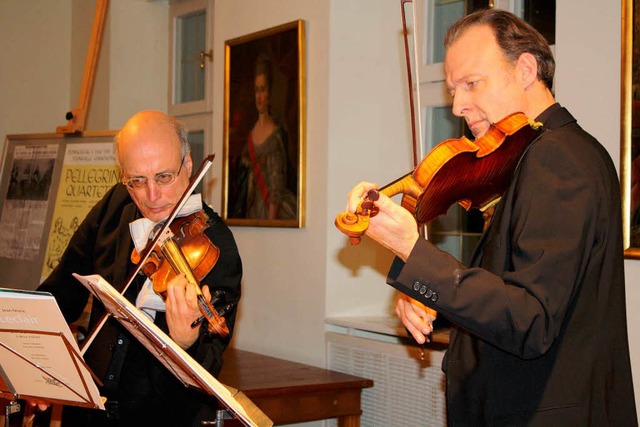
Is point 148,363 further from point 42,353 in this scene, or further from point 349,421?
point 349,421

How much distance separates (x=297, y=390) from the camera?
10.7 feet

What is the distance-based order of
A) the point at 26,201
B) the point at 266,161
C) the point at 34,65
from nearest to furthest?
the point at 266,161 < the point at 26,201 < the point at 34,65

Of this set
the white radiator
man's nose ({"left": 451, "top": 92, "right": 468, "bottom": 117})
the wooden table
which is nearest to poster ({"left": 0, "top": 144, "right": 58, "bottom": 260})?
the wooden table

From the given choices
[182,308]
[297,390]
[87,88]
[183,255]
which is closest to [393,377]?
[297,390]

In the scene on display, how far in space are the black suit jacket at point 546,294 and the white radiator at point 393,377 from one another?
1.64 m

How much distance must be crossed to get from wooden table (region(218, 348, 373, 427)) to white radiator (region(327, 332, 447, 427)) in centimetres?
9

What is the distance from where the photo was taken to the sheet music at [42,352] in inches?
75.3

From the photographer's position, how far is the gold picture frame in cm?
261

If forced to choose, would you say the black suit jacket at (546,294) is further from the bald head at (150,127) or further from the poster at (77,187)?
the poster at (77,187)

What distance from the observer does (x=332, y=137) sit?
3.79 m

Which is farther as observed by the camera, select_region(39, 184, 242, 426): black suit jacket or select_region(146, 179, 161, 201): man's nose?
select_region(146, 179, 161, 201): man's nose

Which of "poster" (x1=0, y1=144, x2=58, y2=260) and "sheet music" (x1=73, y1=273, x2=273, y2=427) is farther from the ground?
"poster" (x1=0, y1=144, x2=58, y2=260)

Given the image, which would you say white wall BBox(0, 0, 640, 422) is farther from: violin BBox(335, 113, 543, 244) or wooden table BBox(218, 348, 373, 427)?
violin BBox(335, 113, 543, 244)

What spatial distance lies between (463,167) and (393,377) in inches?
78.5
